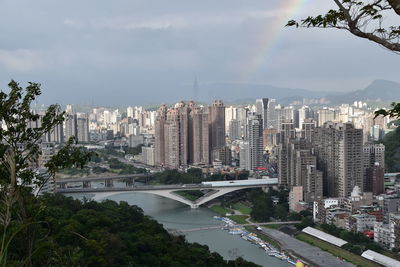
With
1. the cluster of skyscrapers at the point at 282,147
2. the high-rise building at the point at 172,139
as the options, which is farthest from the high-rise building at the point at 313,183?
the high-rise building at the point at 172,139

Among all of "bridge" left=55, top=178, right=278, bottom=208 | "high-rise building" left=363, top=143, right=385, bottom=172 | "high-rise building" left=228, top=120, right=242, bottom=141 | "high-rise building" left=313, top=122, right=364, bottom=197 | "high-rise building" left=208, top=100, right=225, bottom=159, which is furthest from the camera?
"high-rise building" left=228, top=120, right=242, bottom=141

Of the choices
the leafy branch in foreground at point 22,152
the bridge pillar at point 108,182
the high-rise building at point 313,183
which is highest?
the leafy branch in foreground at point 22,152

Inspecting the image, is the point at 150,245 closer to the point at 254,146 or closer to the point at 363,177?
the point at 363,177

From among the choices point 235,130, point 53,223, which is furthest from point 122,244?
point 235,130

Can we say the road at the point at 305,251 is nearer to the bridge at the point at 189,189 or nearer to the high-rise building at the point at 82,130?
the bridge at the point at 189,189

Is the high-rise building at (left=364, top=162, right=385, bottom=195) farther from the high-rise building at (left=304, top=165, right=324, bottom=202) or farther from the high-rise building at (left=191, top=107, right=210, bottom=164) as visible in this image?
the high-rise building at (left=191, top=107, right=210, bottom=164)

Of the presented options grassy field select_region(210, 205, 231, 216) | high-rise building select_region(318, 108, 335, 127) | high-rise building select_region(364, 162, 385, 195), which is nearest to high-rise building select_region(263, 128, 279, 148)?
high-rise building select_region(318, 108, 335, 127)
